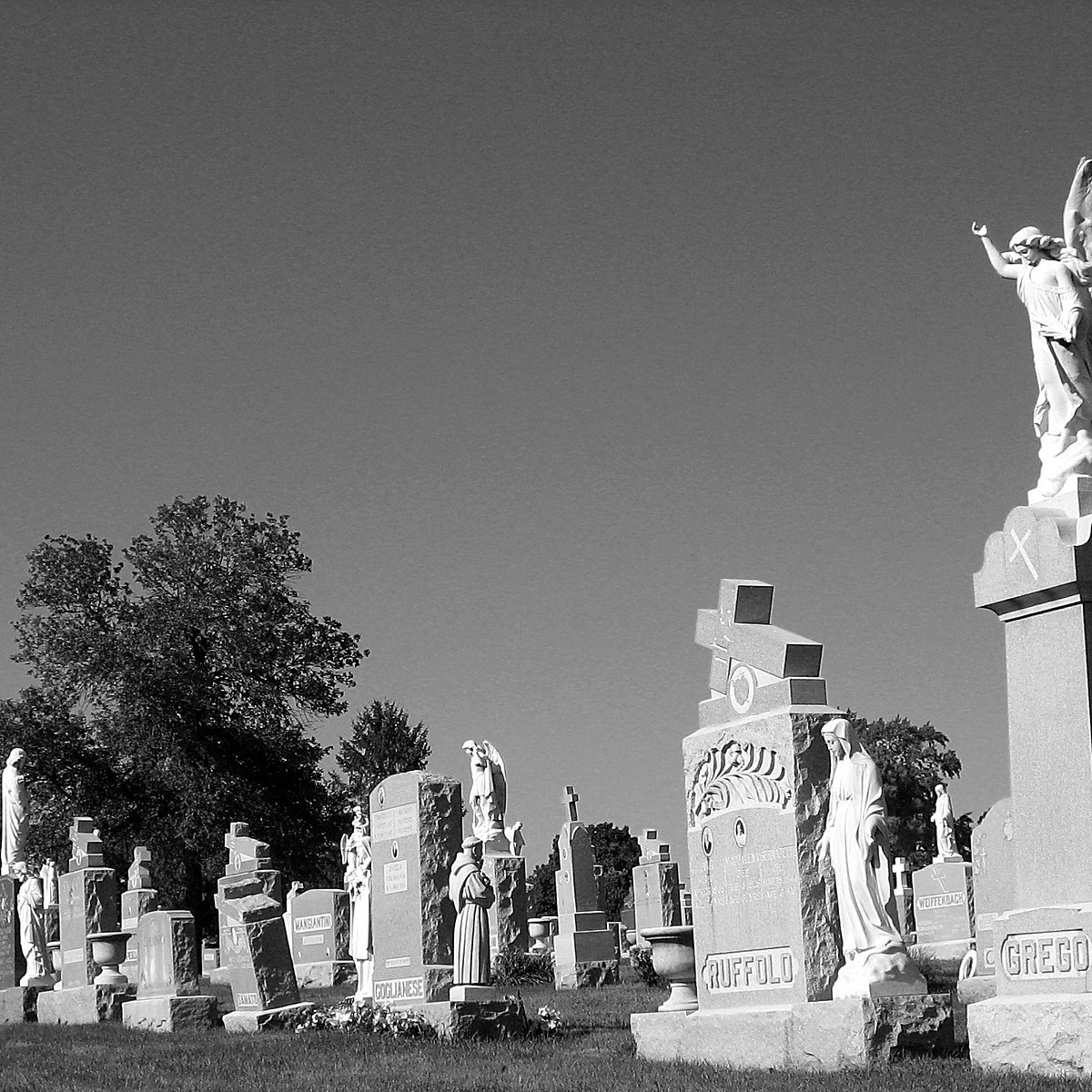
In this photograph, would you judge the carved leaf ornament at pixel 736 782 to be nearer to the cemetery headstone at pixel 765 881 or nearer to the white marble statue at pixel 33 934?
the cemetery headstone at pixel 765 881

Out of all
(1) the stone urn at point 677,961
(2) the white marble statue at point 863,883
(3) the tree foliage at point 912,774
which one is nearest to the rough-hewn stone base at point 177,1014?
(1) the stone urn at point 677,961

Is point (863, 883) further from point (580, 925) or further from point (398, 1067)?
point (580, 925)

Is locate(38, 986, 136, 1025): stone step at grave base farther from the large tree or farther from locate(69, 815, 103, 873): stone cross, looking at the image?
the large tree

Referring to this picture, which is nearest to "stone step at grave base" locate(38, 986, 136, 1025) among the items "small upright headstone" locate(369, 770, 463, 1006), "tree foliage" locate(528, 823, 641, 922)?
"small upright headstone" locate(369, 770, 463, 1006)

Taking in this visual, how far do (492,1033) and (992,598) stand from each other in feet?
24.5

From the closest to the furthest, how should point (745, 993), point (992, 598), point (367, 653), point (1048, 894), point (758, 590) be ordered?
point (1048, 894)
point (992, 598)
point (745, 993)
point (758, 590)
point (367, 653)

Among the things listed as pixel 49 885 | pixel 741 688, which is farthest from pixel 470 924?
pixel 49 885

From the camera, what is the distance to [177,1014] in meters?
17.8

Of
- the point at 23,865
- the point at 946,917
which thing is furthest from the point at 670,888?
the point at 23,865

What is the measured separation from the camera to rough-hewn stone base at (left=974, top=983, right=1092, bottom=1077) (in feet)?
27.0

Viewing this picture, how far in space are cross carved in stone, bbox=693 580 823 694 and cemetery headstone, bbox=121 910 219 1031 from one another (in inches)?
348

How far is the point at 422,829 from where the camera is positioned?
15.9 m

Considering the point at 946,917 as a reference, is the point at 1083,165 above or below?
above

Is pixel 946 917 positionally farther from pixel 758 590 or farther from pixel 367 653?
pixel 367 653
